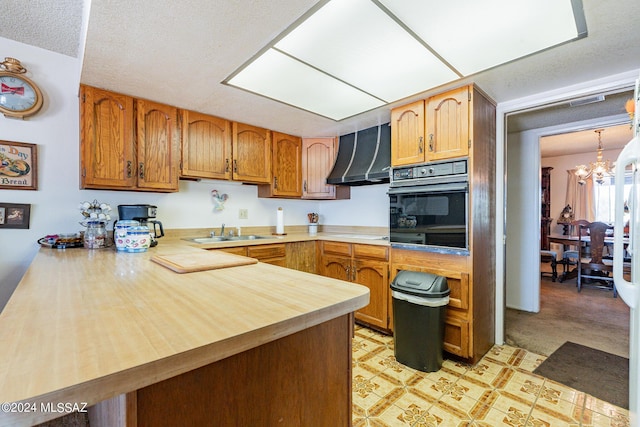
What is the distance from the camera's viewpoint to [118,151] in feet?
7.37

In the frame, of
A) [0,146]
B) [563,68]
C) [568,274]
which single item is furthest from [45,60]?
[568,274]

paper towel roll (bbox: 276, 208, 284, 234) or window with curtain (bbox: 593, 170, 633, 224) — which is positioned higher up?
window with curtain (bbox: 593, 170, 633, 224)

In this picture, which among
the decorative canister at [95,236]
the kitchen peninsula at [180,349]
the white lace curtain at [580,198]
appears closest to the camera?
the kitchen peninsula at [180,349]

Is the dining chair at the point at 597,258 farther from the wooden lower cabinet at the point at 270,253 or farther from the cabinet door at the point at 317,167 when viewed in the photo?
the wooden lower cabinet at the point at 270,253

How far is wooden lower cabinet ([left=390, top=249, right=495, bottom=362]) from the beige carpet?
574 millimetres

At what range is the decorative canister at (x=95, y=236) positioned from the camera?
6.32 ft

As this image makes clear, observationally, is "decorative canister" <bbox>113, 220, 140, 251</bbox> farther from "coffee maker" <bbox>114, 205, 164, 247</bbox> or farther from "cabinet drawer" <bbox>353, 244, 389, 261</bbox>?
"cabinet drawer" <bbox>353, 244, 389, 261</bbox>

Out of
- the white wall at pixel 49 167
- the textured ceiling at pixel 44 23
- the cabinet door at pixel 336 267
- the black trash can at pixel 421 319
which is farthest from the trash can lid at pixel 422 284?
the textured ceiling at pixel 44 23

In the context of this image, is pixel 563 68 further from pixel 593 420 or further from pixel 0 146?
pixel 0 146

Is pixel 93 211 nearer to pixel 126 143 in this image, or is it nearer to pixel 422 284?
pixel 126 143

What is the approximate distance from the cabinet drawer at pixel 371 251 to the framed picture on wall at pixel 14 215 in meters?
2.60

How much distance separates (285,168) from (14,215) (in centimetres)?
226

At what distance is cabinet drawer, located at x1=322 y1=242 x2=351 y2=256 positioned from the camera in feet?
9.53

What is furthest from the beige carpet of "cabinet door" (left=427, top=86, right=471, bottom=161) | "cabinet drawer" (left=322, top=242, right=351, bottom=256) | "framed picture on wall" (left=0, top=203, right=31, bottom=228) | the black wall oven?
"framed picture on wall" (left=0, top=203, right=31, bottom=228)
